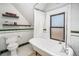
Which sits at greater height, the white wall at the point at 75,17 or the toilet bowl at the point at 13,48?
the white wall at the point at 75,17

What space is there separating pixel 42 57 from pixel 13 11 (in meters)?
0.95

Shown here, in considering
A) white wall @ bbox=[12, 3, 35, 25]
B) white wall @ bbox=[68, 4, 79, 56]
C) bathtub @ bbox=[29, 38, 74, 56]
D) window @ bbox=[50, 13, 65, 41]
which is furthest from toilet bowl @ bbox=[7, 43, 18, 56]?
white wall @ bbox=[68, 4, 79, 56]

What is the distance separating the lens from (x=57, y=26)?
1332 millimetres

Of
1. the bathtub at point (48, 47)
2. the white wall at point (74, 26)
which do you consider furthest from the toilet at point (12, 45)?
the white wall at point (74, 26)

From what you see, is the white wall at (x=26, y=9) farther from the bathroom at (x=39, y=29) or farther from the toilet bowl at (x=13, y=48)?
the toilet bowl at (x=13, y=48)

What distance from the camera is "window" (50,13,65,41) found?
1.28m

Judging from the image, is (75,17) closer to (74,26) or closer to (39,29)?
(74,26)

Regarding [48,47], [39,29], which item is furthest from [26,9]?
[48,47]

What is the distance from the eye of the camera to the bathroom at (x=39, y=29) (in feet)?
4.06

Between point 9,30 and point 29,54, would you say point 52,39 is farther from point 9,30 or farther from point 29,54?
point 9,30

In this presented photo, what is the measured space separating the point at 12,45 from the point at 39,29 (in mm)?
551

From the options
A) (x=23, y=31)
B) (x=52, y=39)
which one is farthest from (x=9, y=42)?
(x=52, y=39)

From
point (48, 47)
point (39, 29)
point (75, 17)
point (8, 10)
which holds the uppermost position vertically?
→ point (8, 10)

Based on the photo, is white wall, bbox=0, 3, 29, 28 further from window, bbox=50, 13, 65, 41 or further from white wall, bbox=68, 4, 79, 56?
white wall, bbox=68, 4, 79, 56
